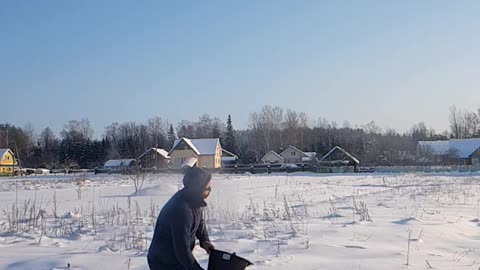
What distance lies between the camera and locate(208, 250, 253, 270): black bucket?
14.8 feet

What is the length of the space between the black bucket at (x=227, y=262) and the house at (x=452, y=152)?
8541cm

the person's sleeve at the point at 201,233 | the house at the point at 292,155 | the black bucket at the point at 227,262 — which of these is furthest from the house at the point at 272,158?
the black bucket at the point at 227,262

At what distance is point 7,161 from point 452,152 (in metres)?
72.9

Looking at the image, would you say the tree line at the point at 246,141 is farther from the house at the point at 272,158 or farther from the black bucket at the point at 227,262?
the black bucket at the point at 227,262

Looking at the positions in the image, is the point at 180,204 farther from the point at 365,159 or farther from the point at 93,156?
the point at 93,156

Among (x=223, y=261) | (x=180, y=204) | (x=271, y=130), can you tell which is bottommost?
(x=223, y=261)

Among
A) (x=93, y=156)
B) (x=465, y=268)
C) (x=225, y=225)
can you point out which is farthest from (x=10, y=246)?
(x=93, y=156)

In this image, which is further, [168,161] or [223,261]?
[168,161]

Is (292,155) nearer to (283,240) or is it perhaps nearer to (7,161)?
(7,161)

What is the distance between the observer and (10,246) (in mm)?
8852

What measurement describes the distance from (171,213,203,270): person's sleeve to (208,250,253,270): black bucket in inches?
9.9

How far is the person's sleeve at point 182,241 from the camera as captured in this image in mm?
4316

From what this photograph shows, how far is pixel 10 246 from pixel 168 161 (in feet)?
255

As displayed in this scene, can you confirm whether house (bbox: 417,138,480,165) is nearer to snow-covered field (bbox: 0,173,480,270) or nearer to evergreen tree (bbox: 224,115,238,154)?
evergreen tree (bbox: 224,115,238,154)
